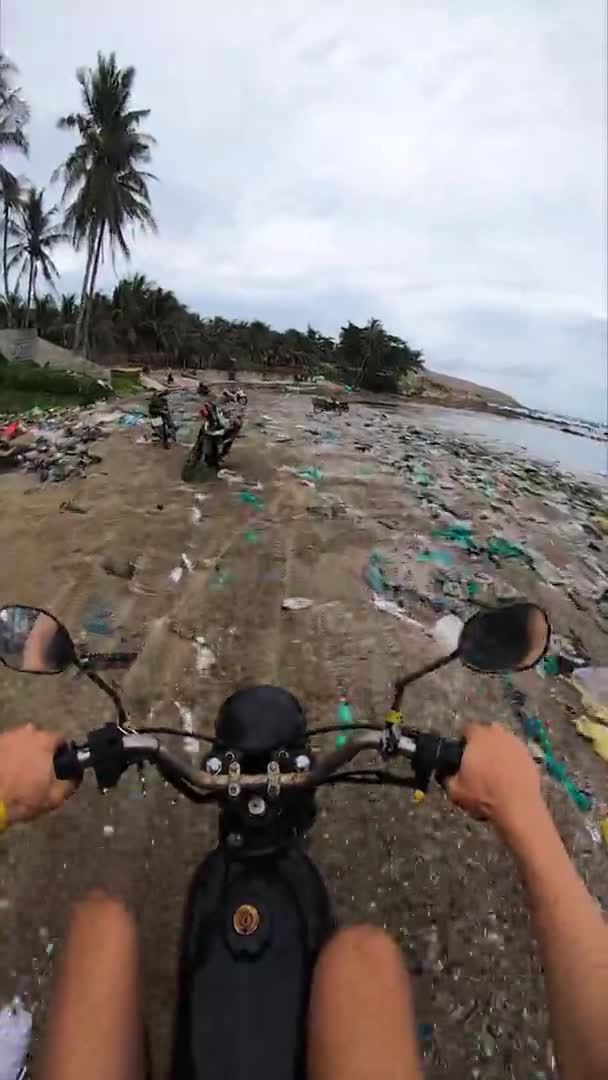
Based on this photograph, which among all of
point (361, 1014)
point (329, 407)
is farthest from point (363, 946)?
point (329, 407)

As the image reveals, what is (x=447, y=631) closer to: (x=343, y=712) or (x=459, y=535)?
(x=343, y=712)

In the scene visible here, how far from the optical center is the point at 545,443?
17953mm

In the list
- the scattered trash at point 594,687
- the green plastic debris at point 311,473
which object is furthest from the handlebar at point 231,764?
the green plastic debris at point 311,473

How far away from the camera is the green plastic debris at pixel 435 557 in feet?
17.9

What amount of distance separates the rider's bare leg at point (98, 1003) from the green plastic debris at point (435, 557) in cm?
409

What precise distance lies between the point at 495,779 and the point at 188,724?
2212mm

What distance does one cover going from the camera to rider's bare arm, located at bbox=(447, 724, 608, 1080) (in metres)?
1.20

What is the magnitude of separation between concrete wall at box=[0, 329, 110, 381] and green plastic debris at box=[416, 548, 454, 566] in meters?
15.1

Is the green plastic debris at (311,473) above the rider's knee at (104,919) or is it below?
above

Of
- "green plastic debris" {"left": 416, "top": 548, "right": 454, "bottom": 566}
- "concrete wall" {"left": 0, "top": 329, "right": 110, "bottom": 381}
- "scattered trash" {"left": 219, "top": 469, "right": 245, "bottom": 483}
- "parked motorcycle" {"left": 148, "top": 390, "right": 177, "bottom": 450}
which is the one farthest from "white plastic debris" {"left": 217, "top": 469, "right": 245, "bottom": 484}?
"concrete wall" {"left": 0, "top": 329, "right": 110, "bottom": 381}

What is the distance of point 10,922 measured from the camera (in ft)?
8.20

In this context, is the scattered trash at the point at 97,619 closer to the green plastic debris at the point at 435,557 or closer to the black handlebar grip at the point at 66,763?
the green plastic debris at the point at 435,557

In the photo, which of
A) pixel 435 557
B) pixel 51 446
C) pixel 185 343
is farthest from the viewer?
pixel 185 343

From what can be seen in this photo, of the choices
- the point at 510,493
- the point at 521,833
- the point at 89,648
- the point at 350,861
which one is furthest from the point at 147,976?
the point at 510,493
